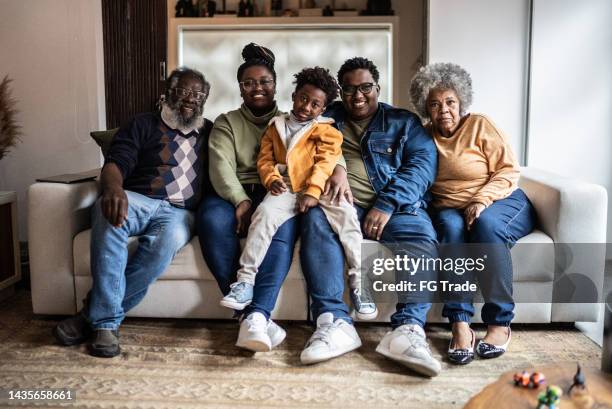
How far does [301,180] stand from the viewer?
234 cm

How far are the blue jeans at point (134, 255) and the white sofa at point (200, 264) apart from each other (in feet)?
0.27

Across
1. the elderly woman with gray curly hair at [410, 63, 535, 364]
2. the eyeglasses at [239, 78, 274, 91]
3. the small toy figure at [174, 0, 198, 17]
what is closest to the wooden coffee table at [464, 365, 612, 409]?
the elderly woman with gray curly hair at [410, 63, 535, 364]

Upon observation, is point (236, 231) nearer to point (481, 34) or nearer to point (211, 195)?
point (211, 195)

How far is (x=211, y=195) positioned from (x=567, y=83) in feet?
7.25

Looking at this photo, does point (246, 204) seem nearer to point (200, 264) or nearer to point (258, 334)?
point (200, 264)

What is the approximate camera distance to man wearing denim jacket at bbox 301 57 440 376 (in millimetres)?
2004

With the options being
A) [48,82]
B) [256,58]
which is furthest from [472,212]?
[48,82]

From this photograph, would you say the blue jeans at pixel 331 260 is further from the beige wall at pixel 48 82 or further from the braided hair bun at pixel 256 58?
the beige wall at pixel 48 82

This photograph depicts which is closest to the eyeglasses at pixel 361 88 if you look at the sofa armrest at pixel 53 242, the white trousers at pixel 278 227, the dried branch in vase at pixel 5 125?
the white trousers at pixel 278 227

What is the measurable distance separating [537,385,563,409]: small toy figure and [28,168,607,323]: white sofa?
3.75 ft

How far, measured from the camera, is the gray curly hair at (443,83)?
8.05ft

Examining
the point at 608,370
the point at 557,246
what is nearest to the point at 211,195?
the point at 557,246

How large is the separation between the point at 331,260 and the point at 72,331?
1.00 metres

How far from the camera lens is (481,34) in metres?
3.39
